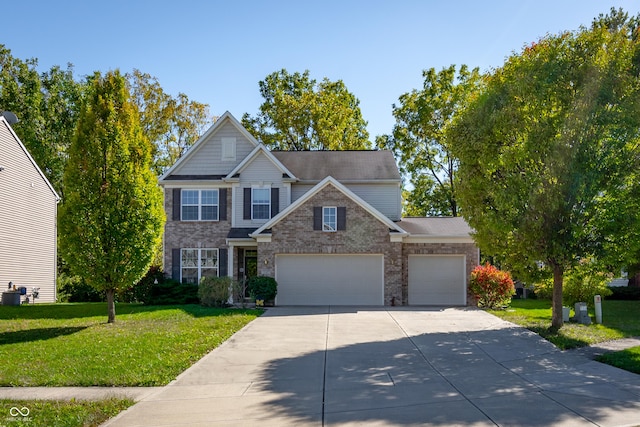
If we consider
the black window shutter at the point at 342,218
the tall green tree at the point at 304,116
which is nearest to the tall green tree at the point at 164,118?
the tall green tree at the point at 304,116

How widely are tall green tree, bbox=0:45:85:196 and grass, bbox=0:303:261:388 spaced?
18.7 meters

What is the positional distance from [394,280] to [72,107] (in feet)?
86.9

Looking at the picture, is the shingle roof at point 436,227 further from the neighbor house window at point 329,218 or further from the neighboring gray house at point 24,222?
the neighboring gray house at point 24,222

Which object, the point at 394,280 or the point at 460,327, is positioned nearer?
the point at 460,327

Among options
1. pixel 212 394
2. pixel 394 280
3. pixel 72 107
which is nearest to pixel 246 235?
pixel 394 280

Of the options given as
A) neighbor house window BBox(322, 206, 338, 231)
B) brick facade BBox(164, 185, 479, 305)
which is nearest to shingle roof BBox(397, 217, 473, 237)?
brick facade BBox(164, 185, 479, 305)

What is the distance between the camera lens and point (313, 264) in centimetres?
2559

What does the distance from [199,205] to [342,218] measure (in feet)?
23.1

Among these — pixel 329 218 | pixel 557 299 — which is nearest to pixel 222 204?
pixel 329 218

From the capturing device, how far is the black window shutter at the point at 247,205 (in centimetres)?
2773

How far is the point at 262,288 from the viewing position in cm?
2430

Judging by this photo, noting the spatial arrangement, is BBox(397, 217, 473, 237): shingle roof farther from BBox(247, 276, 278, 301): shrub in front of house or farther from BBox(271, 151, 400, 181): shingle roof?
BBox(247, 276, 278, 301): shrub in front of house

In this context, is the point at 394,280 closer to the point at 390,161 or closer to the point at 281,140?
the point at 390,161

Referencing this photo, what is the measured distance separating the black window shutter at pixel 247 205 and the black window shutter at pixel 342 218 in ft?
15.3
